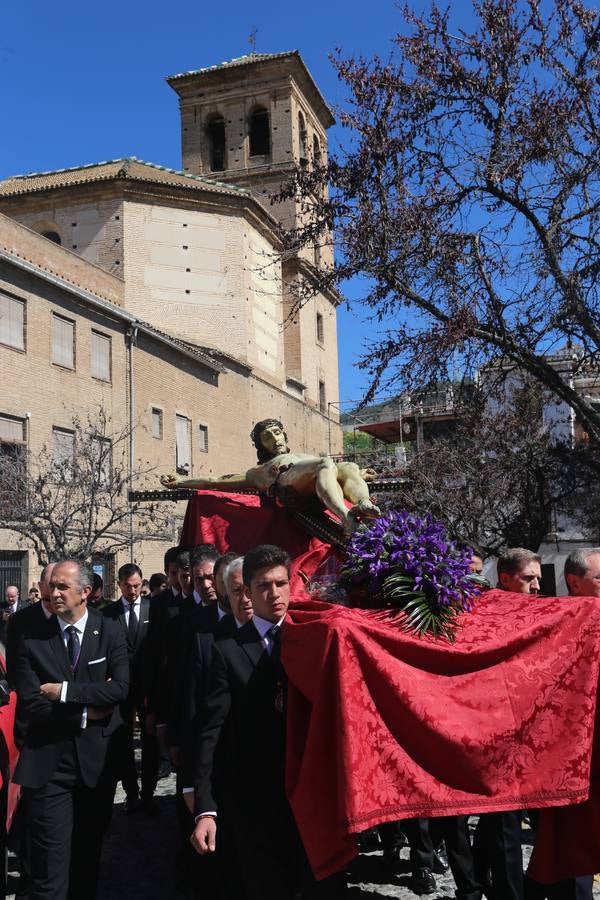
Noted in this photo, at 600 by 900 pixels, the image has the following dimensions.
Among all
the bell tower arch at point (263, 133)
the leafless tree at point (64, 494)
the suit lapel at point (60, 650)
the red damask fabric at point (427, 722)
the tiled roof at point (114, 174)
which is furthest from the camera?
the bell tower arch at point (263, 133)

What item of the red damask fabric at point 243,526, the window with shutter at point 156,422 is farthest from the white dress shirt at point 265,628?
the window with shutter at point 156,422

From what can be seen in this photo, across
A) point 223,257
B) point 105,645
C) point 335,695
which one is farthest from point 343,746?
point 223,257

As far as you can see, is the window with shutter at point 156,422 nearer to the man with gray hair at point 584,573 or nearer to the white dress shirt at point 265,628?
the man with gray hair at point 584,573

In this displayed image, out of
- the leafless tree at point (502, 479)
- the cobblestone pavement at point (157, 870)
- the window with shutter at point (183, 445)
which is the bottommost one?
the cobblestone pavement at point (157, 870)

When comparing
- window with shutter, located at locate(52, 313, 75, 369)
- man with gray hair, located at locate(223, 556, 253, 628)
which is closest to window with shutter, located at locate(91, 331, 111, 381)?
window with shutter, located at locate(52, 313, 75, 369)

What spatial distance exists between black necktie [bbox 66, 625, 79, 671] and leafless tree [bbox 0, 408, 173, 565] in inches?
539

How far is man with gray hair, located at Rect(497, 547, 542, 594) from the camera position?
5.42 m

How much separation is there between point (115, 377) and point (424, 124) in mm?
18433

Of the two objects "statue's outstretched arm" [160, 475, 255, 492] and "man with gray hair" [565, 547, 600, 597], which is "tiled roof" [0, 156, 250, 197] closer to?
"statue's outstretched arm" [160, 475, 255, 492]

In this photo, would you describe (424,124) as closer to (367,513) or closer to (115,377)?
(367,513)

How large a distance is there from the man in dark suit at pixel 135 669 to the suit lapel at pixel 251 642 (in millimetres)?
3318

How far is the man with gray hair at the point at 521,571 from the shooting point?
5.42 m

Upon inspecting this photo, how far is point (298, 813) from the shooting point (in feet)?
11.1

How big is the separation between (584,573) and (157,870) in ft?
11.1
